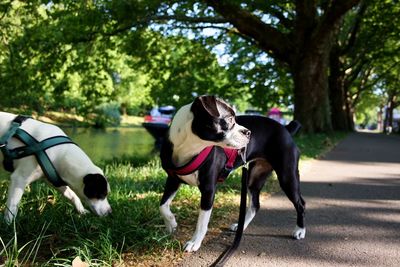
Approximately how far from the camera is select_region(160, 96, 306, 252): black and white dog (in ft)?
12.0

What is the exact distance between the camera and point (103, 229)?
417 cm

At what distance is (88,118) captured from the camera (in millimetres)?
14648

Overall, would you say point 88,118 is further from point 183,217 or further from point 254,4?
point 183,217

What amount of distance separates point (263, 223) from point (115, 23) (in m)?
12.2

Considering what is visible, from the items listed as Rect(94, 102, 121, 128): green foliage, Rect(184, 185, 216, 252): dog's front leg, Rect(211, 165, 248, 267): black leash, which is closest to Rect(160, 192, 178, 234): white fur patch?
Rect(184, 185, 216, 252): dog's front leg

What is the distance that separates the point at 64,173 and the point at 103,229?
879 mm

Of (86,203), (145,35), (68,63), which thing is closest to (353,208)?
(86,203)

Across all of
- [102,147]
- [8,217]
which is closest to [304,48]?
[102,147]

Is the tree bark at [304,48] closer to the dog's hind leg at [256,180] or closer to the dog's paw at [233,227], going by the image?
the dog's hind leg at [256,180]

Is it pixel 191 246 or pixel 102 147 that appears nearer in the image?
pixel 191 246

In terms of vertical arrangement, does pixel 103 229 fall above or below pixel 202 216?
below

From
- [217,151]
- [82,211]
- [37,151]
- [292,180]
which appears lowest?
[82,211]

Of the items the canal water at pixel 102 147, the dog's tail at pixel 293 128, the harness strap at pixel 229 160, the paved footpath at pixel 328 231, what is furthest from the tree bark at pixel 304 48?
the harness strap at pixel 229 160

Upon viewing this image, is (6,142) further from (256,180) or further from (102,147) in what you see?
(102,147)
